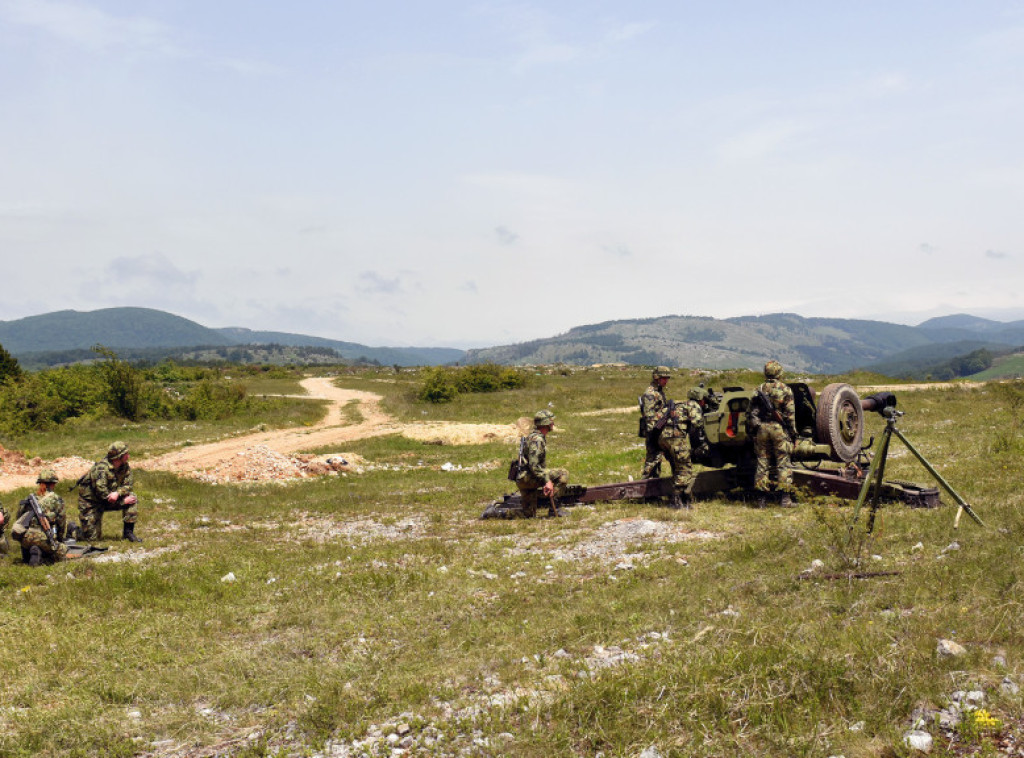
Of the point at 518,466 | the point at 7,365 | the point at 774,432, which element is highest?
the point at 7,365

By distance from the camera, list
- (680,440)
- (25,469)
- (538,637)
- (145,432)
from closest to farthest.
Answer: (538,637) < (680,440) < (25,469) < (145,432)

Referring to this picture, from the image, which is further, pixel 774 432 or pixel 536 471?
pixel 536 471

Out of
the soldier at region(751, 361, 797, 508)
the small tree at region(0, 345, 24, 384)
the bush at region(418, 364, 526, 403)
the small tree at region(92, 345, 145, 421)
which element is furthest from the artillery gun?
the small tree at region(0, 345, 24, 384)

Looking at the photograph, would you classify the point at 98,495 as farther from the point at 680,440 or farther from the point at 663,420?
the point at 680,440

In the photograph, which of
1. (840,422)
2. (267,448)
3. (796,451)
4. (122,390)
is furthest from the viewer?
(122,390)

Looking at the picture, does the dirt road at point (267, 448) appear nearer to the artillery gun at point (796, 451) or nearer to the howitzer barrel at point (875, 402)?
the artillery gun at point (796, 451)

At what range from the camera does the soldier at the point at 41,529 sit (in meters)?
11.2

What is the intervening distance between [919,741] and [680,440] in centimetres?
881

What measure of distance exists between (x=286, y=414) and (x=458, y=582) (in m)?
36.2

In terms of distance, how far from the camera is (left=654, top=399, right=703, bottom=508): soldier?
504 inches

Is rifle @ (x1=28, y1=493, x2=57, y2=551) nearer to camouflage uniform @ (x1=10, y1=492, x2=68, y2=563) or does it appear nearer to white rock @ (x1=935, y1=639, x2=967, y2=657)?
camouflage uniform @ (x1=10, y1=492, x2=68, y2=563)

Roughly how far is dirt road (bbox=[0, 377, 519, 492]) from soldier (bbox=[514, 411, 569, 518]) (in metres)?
12.1

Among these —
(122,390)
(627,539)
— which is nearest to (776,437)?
(627,539)

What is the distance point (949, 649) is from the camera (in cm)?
503
